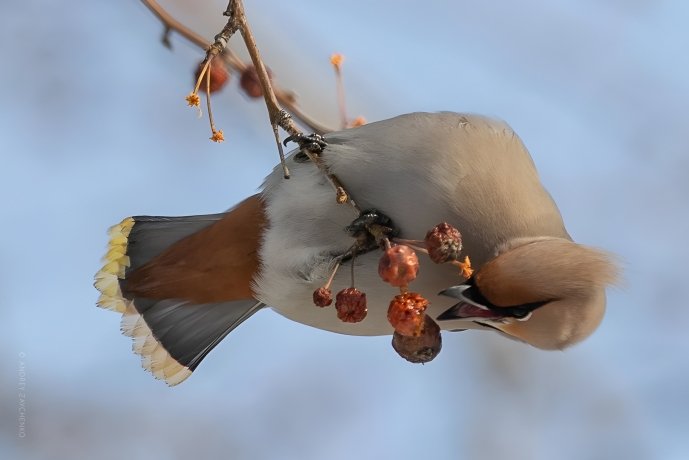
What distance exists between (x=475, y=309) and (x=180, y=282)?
1371mm

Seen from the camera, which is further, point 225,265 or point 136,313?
point 136,313

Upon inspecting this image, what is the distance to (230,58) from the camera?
3.18 meters

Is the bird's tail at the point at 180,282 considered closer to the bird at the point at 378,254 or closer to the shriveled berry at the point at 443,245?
the bird at the point at 378,254

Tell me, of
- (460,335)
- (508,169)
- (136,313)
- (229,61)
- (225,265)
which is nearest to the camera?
(229,61)

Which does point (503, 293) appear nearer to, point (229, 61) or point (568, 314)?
point (568, 314)

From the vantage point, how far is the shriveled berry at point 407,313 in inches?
104

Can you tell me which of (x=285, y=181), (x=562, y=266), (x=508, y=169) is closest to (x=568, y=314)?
(x=562, y=266)

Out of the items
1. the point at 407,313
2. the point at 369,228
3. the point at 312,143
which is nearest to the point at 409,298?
the point at 407,313

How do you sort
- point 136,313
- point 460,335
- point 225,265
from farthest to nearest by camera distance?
point 460,335 < point 136,313 < point 225,265

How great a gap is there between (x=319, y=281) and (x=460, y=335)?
186cm

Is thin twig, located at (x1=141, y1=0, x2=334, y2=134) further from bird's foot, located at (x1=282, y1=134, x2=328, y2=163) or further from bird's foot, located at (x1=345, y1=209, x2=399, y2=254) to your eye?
bird's foot, located at (x1=345, y1=209, x2=399, y2=254)

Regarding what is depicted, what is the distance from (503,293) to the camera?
2.97 metres

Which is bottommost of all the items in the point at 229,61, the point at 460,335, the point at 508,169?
the point at 460,335

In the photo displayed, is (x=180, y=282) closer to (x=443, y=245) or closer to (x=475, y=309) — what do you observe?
(x=475, y=309)
